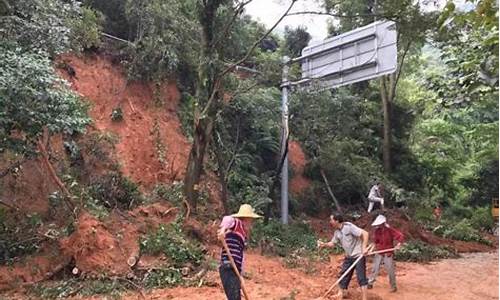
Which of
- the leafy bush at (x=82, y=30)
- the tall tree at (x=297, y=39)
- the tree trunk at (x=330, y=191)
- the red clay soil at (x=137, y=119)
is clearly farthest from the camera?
the tall tree at (x=297, y=39)

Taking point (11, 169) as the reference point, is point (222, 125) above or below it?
above

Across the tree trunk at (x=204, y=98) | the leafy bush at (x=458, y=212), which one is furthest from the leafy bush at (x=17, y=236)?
the leafy bush at (x=458, y=212)

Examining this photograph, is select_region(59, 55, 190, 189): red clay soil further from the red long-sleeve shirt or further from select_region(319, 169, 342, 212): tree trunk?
the red long-sleeve shirt

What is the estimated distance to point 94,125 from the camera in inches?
555

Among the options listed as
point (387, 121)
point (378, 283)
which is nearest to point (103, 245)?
point (378, 283)

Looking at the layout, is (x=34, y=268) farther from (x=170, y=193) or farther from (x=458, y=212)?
(x=458, y=212)

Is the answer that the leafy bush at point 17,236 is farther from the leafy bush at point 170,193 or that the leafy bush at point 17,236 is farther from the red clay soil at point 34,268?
the leafy bush at point 170,193

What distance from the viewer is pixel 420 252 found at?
13.4 metres

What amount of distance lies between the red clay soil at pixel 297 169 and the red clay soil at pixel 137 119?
16.1 feet

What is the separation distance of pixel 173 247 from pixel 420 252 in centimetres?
698

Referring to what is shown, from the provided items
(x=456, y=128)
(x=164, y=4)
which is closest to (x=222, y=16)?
(x=164, y=4)

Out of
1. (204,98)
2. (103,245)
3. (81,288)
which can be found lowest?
(81,288)

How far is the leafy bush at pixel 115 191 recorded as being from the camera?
1199 cm

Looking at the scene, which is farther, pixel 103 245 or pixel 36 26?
pixel 103 245
